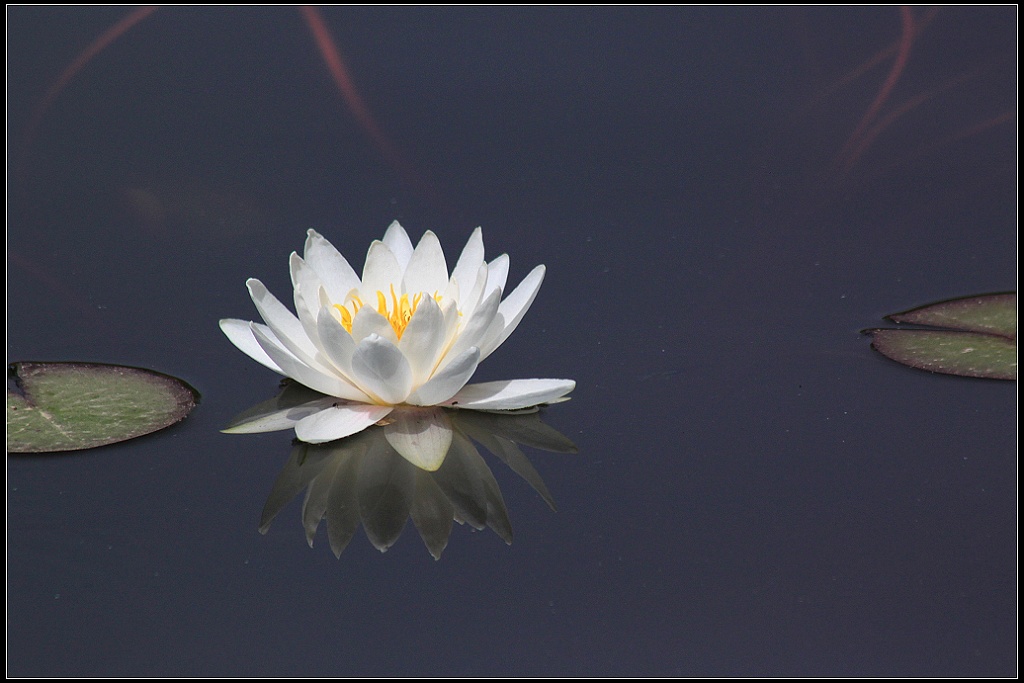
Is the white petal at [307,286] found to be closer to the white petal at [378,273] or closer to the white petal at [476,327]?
the white petal at [378,273]

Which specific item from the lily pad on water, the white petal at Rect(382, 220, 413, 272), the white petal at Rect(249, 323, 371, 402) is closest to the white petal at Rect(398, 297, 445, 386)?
the white petal at Rect(249, 323, 371, 402)

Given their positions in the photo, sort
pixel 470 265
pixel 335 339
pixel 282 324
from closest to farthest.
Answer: pixel 335 339 < pixel 282 324 < pixel 470 265

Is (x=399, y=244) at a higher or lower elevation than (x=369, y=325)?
higher

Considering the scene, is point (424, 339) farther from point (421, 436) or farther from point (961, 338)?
point (961, 338)

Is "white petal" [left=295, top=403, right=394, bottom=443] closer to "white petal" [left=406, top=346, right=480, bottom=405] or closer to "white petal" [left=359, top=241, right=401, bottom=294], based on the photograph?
"white petal" [left=406, top=346, right=480, bottom=405]

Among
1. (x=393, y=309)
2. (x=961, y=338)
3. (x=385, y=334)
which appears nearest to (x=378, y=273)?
(x=393, y=309)

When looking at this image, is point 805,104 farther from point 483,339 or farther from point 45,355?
point 45,355

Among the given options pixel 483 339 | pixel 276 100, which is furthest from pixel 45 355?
pixel 276 100
